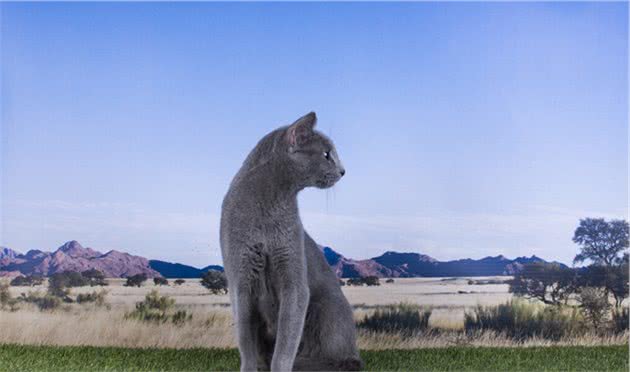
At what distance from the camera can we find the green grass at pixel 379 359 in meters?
5.30

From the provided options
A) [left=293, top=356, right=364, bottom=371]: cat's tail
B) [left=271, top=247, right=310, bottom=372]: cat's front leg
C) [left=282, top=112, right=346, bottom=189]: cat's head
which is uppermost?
[left=282, top=112, right=346, bottom=189]: cat's head

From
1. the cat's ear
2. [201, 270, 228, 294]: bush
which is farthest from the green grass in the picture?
the cat's ear

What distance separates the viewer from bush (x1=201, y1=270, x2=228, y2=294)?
18.8 feet

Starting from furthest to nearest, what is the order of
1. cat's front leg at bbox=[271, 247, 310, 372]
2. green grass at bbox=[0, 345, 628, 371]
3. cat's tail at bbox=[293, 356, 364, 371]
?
green grass at bbox=[0, 345, 628, 371] < cat's tail at bbox=[293, 356, 364, 371] < cat's front leg at bbox=[271, 247, 310, 372]

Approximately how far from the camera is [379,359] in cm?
544

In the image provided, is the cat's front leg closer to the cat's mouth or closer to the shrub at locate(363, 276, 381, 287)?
the cat's mouth

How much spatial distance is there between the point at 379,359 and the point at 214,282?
133cm

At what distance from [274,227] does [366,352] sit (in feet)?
6.12

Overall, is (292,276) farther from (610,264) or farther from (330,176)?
(610,264)

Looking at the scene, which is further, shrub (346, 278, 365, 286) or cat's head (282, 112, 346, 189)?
shrub (346, 278, 365, 286)

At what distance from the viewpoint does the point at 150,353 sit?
225 inches

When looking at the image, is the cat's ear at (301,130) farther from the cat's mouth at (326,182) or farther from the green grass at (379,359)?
the green grass at (379,359)

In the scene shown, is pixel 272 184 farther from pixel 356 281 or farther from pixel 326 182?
pixel 356 281

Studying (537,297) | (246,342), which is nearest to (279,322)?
(246,342)
